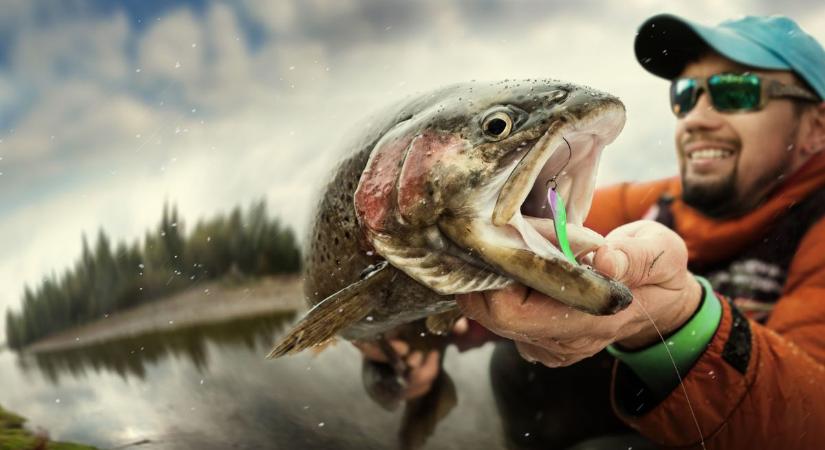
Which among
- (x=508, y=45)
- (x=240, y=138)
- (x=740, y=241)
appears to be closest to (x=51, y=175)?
(x=240, y=138)

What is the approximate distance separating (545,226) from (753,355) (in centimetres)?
39

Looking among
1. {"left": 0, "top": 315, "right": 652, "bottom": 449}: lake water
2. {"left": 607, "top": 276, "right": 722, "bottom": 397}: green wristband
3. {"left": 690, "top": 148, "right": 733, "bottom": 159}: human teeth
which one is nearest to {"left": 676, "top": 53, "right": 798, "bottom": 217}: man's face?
{"left": 690, "top": 148, "right": 733, "bottom": 159}: human teeth

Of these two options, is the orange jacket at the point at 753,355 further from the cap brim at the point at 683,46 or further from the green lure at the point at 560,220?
the green lure at the point at 560,220

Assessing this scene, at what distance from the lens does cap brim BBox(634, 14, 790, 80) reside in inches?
25.8

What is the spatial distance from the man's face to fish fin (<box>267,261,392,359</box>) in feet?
1.33

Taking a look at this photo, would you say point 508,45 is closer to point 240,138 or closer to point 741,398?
point 240,138

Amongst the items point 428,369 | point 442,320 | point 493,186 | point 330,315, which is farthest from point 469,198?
point 428,369

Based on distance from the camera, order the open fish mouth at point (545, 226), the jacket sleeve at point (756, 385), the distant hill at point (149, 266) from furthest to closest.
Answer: the jacket sleeve at point (756, 385), the distant hill at point (149, 266), the open fish mouth at point (545, 226)

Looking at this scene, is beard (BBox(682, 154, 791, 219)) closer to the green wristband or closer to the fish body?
the green wristband

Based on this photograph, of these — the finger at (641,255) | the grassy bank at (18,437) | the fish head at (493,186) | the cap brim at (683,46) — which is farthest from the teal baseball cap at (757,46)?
the grassy bank at (18,437)

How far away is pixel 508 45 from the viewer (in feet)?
1.94

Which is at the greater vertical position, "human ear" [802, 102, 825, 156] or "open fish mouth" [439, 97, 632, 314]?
"open fish mouth" [439, 97, 632, 314]

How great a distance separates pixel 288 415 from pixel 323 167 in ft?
0.83

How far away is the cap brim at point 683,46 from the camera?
65 cm
